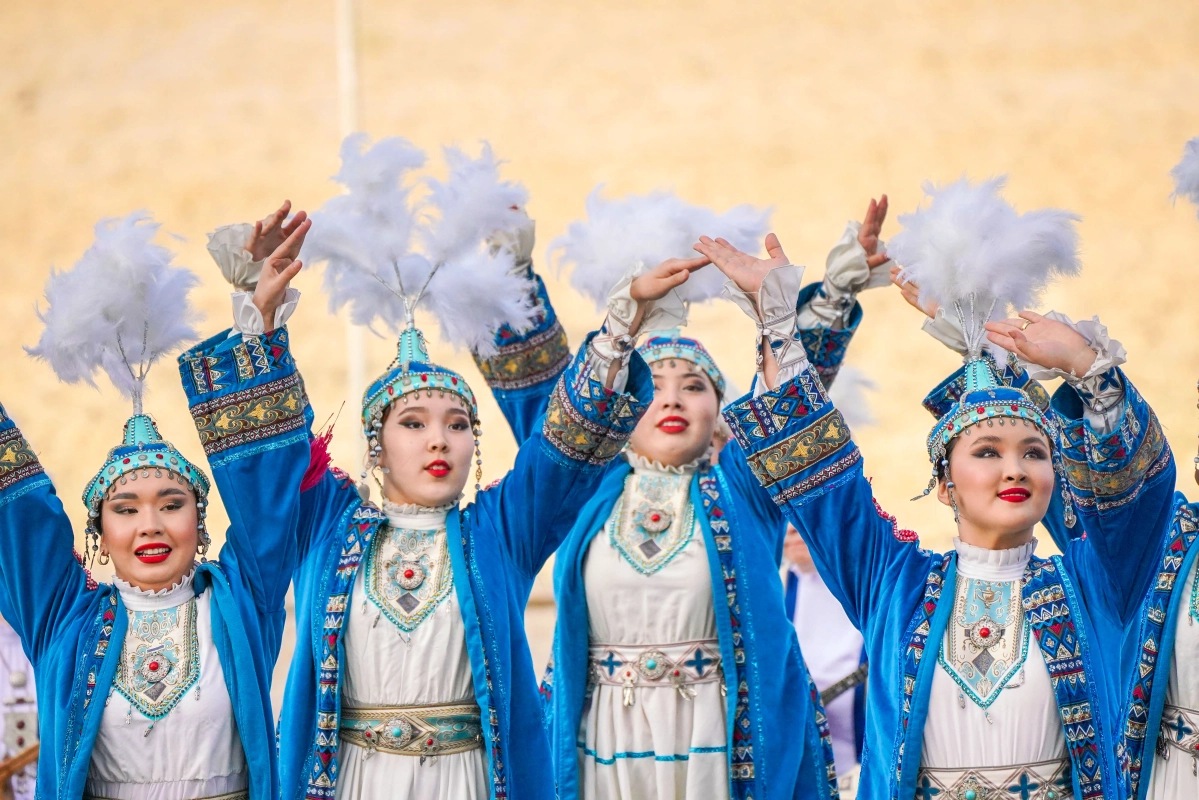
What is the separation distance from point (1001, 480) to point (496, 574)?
1.26 metres

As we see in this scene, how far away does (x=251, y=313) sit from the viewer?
11.7 feet

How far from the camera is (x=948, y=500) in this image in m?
3.58

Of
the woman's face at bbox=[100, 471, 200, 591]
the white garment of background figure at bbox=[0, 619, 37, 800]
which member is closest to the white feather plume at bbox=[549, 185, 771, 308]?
the woman's face at bbox=[100, 471, 200, 591]

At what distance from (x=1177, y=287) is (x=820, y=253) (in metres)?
2.42

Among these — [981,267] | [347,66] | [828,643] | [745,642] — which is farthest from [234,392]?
[347,66]

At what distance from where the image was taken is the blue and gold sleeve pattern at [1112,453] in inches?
128

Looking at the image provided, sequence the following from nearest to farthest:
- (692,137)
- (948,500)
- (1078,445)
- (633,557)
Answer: (1078,445) → (948,500) → (633,557) → (692,137)

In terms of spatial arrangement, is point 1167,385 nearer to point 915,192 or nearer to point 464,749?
point 915,192

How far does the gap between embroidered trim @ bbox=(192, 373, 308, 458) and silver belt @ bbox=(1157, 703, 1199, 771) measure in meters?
2.13

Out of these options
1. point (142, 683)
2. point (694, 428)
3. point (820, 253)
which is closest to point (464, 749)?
point (142, 683)

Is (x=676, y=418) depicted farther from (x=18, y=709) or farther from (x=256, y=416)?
(x=18, y=709)

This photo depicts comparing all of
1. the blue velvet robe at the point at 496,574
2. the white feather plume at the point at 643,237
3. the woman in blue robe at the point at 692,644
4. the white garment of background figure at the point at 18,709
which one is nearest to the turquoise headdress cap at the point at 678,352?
the white feather plume at the point at 643,237

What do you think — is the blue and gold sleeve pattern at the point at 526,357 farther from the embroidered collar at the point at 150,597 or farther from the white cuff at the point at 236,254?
the embroidered collar at the point at 150,597

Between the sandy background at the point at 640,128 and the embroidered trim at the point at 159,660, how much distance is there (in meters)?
6.48
